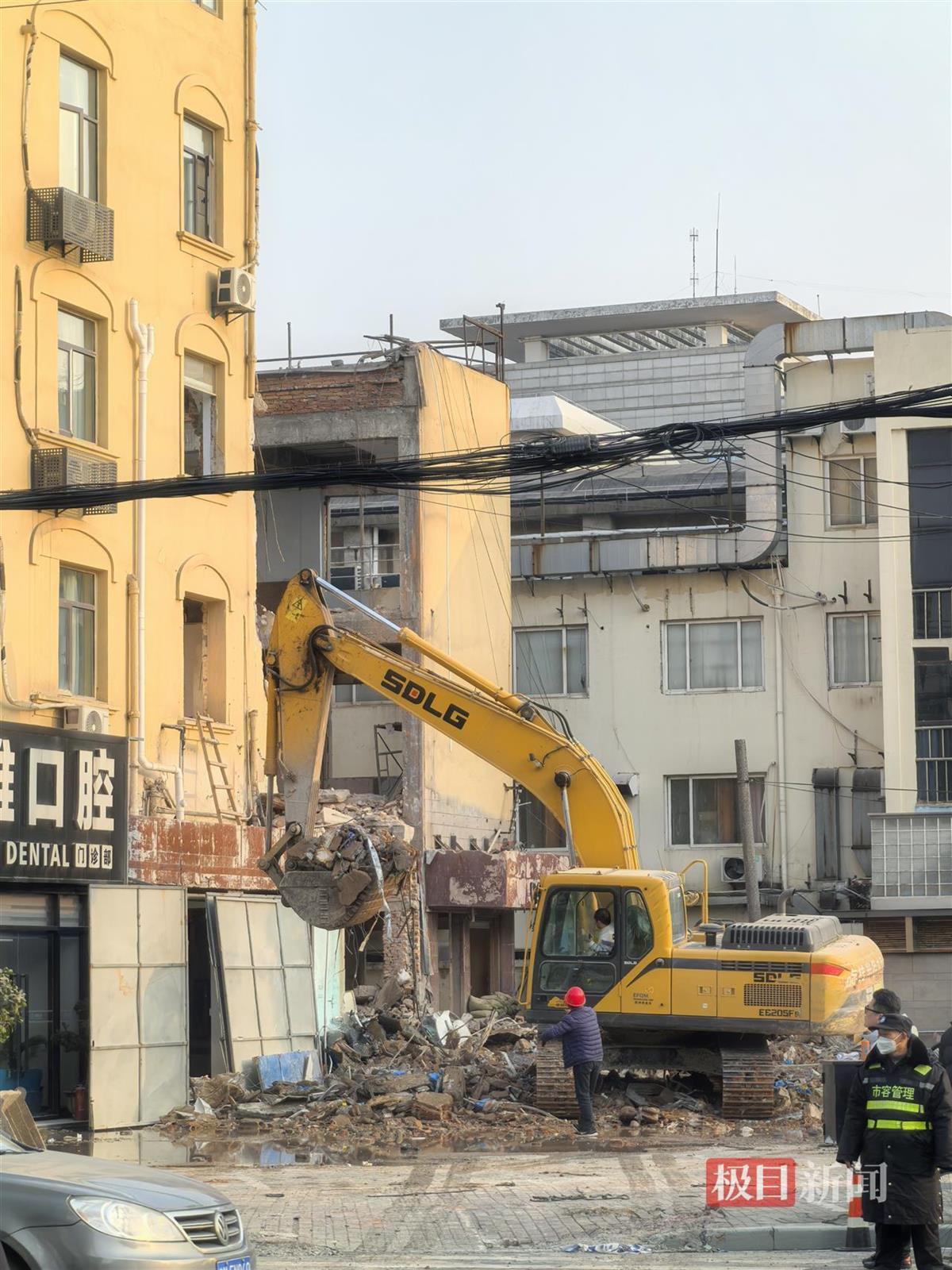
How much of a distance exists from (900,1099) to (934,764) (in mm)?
29719

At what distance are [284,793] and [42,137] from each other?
919cm

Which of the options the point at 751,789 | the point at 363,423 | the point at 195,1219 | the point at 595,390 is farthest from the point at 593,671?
the point at 195,1219

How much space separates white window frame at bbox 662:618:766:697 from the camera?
4216 centimetres

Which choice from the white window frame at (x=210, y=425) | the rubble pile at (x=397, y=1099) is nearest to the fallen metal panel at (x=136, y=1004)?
the rubble pile at (x=397, y=1099)

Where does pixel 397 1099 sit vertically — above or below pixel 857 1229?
below

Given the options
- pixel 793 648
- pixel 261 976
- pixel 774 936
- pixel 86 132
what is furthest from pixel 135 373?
pixel 793 648

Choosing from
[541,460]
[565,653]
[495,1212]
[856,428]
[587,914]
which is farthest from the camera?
[565,653]

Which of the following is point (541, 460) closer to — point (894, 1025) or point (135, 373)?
point (894, 1025)

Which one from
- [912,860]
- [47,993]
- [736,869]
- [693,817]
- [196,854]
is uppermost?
[196,854]

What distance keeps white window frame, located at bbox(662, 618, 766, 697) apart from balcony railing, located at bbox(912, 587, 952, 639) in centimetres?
377

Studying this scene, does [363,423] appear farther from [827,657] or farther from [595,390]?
[595,390]

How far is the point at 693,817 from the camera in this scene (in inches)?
1671

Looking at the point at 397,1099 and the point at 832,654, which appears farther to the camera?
the point at 832,654

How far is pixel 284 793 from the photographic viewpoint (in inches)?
845
